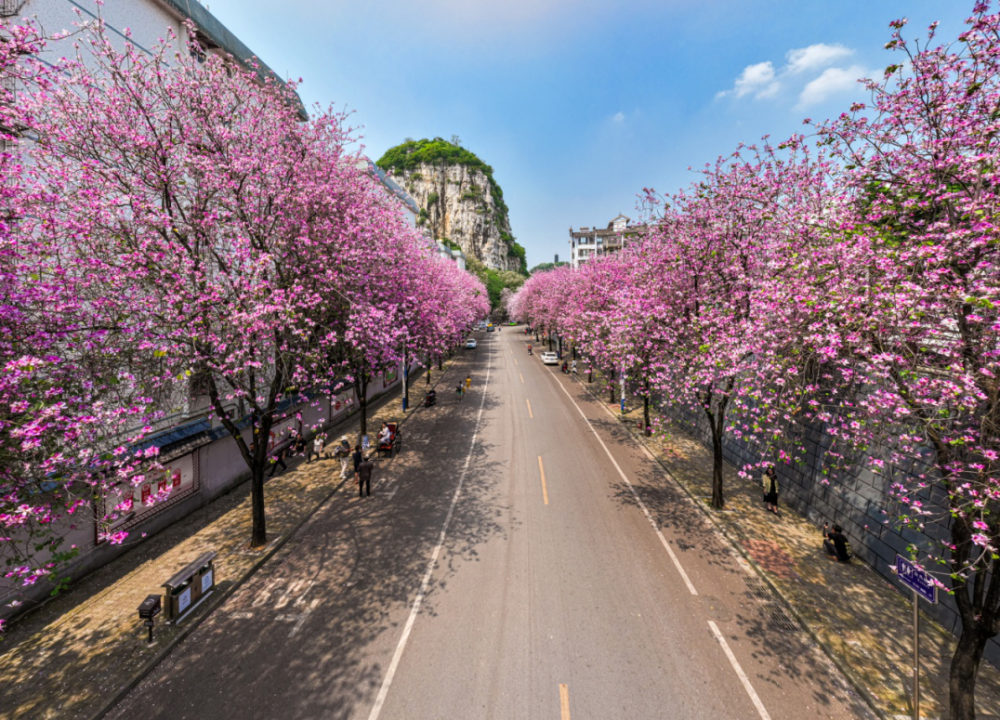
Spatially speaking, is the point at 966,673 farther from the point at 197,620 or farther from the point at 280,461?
the point at 280,461

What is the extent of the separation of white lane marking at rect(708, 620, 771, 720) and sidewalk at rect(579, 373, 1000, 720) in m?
1.86

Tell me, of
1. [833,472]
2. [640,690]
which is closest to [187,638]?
[640,690]

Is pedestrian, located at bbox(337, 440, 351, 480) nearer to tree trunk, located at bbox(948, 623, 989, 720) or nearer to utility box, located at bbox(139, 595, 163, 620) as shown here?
utility box, located at bbox(139, 595, 163, 620)

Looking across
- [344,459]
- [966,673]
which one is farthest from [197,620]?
[966,673]

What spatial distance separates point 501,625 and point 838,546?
30.1 feet

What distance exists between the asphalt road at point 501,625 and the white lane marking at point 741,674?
0.11 ft

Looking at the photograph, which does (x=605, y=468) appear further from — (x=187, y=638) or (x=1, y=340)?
(x=1, y=340)

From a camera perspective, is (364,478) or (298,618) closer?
(298,618)

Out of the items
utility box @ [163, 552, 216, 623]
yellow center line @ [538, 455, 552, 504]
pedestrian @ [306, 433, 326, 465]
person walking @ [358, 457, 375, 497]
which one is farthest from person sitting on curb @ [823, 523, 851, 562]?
pedestrian @ [306, 433, 326, 465]

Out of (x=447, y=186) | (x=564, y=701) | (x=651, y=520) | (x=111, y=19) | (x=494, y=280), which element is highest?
(x=447, y=186)

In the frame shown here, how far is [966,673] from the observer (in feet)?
19.4

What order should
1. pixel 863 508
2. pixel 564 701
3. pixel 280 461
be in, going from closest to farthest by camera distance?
1. pixel 564 701
2. pixel 863 508
3. pixel 280 461

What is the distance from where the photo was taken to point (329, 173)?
38.2 feet

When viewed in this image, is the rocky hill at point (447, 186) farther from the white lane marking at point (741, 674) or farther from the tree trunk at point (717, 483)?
the white lane marking at point (741, 674)
